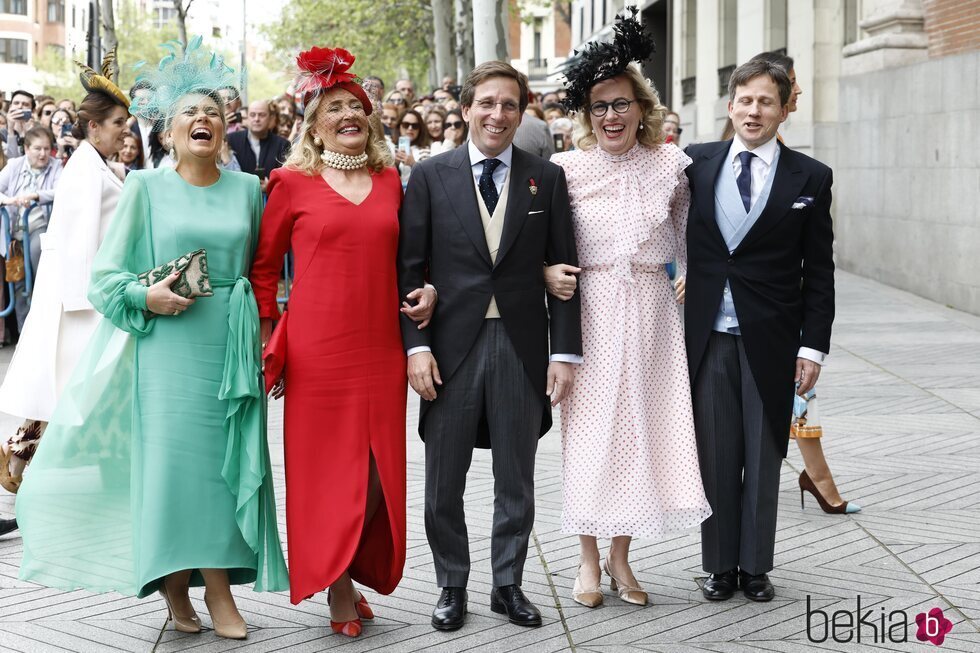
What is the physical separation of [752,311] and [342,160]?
1666 mm

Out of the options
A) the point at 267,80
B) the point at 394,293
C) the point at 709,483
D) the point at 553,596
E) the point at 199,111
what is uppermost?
the point at 267,80

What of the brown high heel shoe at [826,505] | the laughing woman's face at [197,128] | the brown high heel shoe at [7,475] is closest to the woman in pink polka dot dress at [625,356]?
the laughing woman's face at [197,128]

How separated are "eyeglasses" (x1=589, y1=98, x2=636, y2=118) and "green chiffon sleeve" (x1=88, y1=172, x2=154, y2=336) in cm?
173

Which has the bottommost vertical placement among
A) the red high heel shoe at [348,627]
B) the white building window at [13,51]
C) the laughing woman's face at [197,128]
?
the red high heel shoe at [348,627]

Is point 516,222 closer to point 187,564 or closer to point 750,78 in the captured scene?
point 750,78

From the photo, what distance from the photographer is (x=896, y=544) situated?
19.5 feet

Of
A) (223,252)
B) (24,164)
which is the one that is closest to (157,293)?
(223,252)

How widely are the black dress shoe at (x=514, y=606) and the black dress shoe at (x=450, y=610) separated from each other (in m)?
0.13

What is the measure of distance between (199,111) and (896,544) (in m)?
3.53

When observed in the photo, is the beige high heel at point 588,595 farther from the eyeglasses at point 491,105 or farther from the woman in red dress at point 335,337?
the eyeglasses at point 491,105

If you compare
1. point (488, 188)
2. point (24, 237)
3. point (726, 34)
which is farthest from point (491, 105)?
point (726, 34)

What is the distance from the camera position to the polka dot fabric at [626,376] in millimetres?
5125

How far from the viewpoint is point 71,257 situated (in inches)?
231

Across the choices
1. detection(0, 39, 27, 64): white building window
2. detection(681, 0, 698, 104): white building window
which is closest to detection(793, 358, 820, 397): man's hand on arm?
detection(681, 0, 698, 104): white building window
